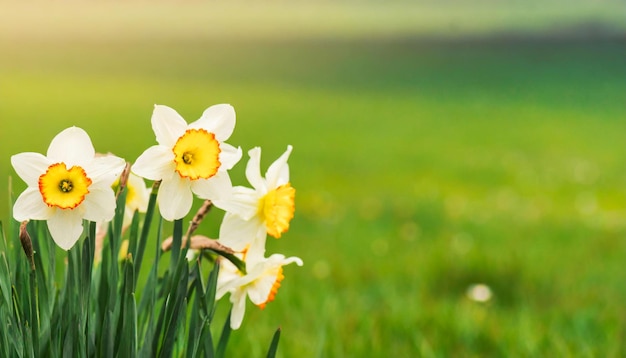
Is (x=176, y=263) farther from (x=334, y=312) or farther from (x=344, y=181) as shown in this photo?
(x=344, y=181)

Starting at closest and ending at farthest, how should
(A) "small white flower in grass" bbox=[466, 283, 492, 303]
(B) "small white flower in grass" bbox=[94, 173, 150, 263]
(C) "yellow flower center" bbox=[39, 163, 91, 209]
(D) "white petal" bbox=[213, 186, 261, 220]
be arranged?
(C) "yellow flower center" bbox=[39, 163, 91, 209] < (D) "white petal" bbox=[213, 186, 261, 220] < (B) "small white flower in grass" bbox=[94, 173, 150, 263] < (A) "small white flower in grass" bbox=[466, 283, 492, 303]

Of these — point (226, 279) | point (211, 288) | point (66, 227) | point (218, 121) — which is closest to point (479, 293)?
point (226, 279)

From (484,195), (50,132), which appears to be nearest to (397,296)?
(484,195)

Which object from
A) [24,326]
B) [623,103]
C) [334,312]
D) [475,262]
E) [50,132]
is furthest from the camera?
[623,103]

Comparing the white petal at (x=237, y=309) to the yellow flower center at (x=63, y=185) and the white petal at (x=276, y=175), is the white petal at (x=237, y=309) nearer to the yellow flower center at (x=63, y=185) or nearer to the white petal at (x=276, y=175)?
the white petal at (x=276, y=175)

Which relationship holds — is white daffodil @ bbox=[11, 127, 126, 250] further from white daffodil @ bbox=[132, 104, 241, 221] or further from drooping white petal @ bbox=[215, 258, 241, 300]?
drooping white petal @ bbox=[215, 258, 241, 300]

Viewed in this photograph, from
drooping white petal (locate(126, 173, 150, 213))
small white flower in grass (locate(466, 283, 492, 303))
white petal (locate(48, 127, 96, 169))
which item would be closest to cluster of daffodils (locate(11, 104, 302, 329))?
white petal (locate(48, 127, 96, 169))

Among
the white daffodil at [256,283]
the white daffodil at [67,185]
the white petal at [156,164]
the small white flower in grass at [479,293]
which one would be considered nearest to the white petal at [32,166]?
the white daffodil at [67,185]
